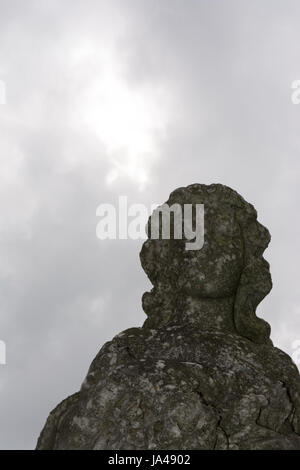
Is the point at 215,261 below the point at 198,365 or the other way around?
the other way around

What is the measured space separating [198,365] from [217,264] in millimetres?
1537

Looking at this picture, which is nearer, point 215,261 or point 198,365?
point 198,365

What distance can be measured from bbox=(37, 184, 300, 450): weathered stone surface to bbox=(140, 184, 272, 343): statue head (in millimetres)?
13

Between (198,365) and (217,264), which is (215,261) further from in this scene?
(198,365)

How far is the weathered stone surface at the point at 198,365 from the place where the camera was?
28.3ft

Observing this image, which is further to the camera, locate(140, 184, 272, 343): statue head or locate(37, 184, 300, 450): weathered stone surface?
locate(140, 184, 272, 343): statue head

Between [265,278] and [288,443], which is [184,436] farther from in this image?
[265,278]

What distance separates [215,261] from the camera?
10.2 metres

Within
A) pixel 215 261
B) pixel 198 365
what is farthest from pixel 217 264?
pixel 198 365

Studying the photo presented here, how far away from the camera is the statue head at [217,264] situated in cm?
1018

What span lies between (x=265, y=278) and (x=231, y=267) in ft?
1.87

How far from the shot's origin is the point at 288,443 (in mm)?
8766

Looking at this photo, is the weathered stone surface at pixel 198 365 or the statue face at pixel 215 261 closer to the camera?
the weathered stone surface at pixel 198 365

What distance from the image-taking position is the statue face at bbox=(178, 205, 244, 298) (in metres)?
10.1
